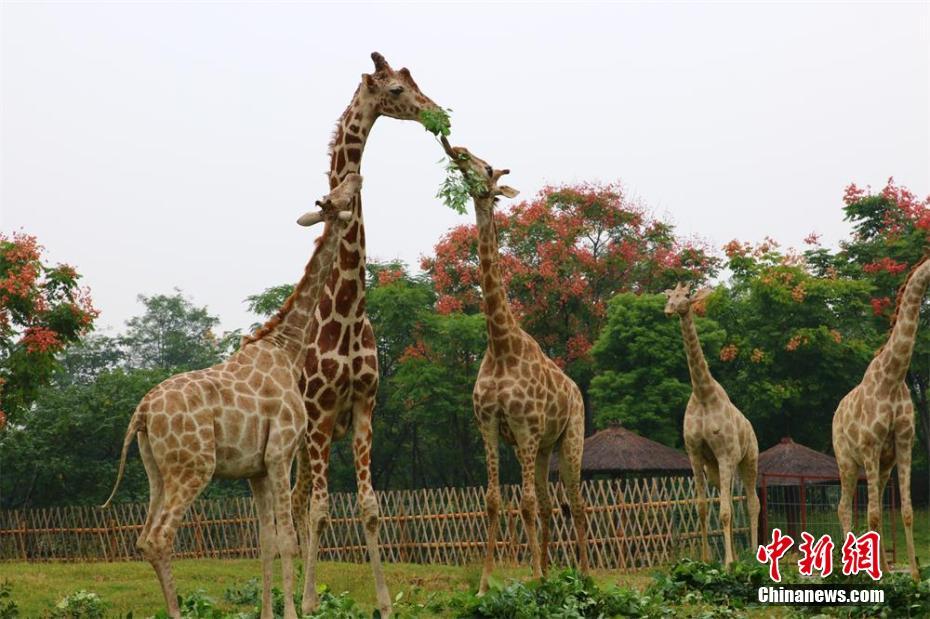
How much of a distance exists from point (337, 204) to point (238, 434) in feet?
6.50

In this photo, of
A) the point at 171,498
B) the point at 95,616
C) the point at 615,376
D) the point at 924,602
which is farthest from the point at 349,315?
the point at 615,376

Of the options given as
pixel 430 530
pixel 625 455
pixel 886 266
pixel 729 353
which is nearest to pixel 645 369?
pixel 729 353

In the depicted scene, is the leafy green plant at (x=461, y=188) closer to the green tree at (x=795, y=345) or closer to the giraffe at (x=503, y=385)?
the giraffe at (x=503, y=385)

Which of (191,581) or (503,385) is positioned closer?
(503,385)

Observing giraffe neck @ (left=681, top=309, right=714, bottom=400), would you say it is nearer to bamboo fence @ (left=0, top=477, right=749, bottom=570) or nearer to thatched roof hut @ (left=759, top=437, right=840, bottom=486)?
bamboo fence @ (left=0, top=477, right=749, bottom=570)

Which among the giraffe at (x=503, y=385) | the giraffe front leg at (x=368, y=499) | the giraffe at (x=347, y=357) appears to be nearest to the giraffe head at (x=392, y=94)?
the giraffe at (x=347, y=357)

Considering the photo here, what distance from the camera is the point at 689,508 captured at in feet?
65.0

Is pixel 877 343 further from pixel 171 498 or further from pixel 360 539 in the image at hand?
pixel 171 498

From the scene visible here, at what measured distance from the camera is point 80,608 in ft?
34.3

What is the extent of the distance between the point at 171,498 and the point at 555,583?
359 cm

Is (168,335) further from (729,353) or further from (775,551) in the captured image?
(775,551)

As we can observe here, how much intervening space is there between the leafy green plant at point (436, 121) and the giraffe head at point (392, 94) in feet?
0.23

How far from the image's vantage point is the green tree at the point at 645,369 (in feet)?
86.9

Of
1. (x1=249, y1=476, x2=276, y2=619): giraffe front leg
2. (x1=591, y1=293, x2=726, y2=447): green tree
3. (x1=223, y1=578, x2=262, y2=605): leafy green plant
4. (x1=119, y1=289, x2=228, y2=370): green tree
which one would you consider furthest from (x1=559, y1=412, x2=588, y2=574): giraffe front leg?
(x1=119, y1=289, x2=228, y2=370): green tree
